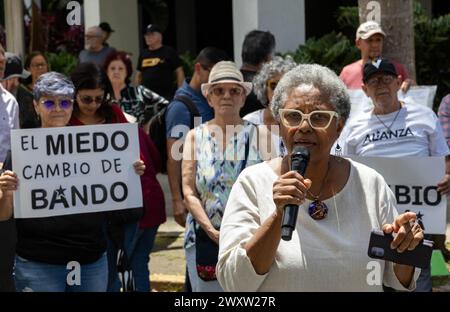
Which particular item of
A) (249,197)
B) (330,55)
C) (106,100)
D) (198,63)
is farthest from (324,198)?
(330,55)

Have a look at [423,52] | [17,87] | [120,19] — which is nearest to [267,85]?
[17,87]

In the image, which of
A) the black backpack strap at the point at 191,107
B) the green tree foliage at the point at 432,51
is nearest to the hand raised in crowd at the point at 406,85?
the black backpack strap at the point at 191,107

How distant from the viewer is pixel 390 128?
20.6ft

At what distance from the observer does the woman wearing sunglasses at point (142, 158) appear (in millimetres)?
6137

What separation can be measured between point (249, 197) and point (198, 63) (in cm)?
385

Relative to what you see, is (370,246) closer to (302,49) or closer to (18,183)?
(18,183)

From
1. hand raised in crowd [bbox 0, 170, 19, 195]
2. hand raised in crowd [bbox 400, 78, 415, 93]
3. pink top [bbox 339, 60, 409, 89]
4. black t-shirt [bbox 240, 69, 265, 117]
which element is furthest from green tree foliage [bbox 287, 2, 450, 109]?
hand raised in crowd [bbox 0, 170, 19, 195]

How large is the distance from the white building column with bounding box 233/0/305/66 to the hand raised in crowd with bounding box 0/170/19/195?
27.0 ft

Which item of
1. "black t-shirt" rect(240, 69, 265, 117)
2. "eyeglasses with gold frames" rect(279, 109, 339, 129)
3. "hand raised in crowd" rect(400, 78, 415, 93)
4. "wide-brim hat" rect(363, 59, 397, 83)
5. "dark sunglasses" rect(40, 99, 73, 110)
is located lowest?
"black t-shirt" rect(240, 69, 265, 117)

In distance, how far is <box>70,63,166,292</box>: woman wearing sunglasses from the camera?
614 cm

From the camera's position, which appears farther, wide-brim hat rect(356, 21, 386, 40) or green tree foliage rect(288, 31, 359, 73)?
green tree foliage rect(288, 31, 359, 73)

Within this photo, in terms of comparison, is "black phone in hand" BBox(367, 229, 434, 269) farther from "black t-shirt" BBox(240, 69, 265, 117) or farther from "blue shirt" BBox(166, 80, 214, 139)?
"black t-shirt" BBox(240, 69, 265, 117)

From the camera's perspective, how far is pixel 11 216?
5.63m

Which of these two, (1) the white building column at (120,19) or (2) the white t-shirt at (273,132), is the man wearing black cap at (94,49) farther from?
(2) the white t-shirt at (273,132)
